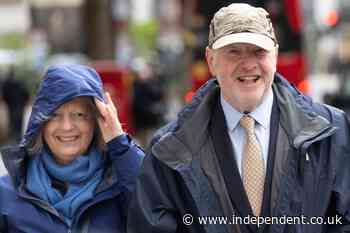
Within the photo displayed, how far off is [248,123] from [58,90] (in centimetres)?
87

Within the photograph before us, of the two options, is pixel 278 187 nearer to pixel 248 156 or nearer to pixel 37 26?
pixel 248 156

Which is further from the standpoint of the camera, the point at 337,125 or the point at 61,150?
the point at 61,150

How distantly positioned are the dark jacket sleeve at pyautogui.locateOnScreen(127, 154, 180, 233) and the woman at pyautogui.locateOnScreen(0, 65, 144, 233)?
33cm

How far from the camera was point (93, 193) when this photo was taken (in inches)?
155

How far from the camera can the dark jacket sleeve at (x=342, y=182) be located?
351 cm

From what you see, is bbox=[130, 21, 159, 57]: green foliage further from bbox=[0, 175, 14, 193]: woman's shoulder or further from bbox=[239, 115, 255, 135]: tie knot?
bbox=[239, 115, 255, 135]: tie knot

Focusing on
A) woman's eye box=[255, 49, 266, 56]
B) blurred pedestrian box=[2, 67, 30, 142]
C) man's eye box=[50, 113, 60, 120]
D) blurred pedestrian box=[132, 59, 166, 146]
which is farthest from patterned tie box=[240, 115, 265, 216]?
blurred pedestrian box=[2, 67, 30, 142]

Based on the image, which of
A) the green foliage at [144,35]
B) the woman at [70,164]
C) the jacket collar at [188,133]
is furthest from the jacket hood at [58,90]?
the green foliage at [144,35]

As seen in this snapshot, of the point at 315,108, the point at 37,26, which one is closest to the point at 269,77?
the point at 315,108

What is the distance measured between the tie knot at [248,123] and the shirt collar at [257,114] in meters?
0.01

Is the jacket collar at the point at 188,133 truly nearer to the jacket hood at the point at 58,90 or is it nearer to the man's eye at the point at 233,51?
the man's eye at the point at 233,51

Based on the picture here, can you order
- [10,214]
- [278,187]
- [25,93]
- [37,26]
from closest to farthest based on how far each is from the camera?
1. [278,187]
2. [10,214]
3. [25,93]
4. [37,26]

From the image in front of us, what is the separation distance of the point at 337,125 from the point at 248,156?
1.23ft

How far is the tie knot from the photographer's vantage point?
141 inches
